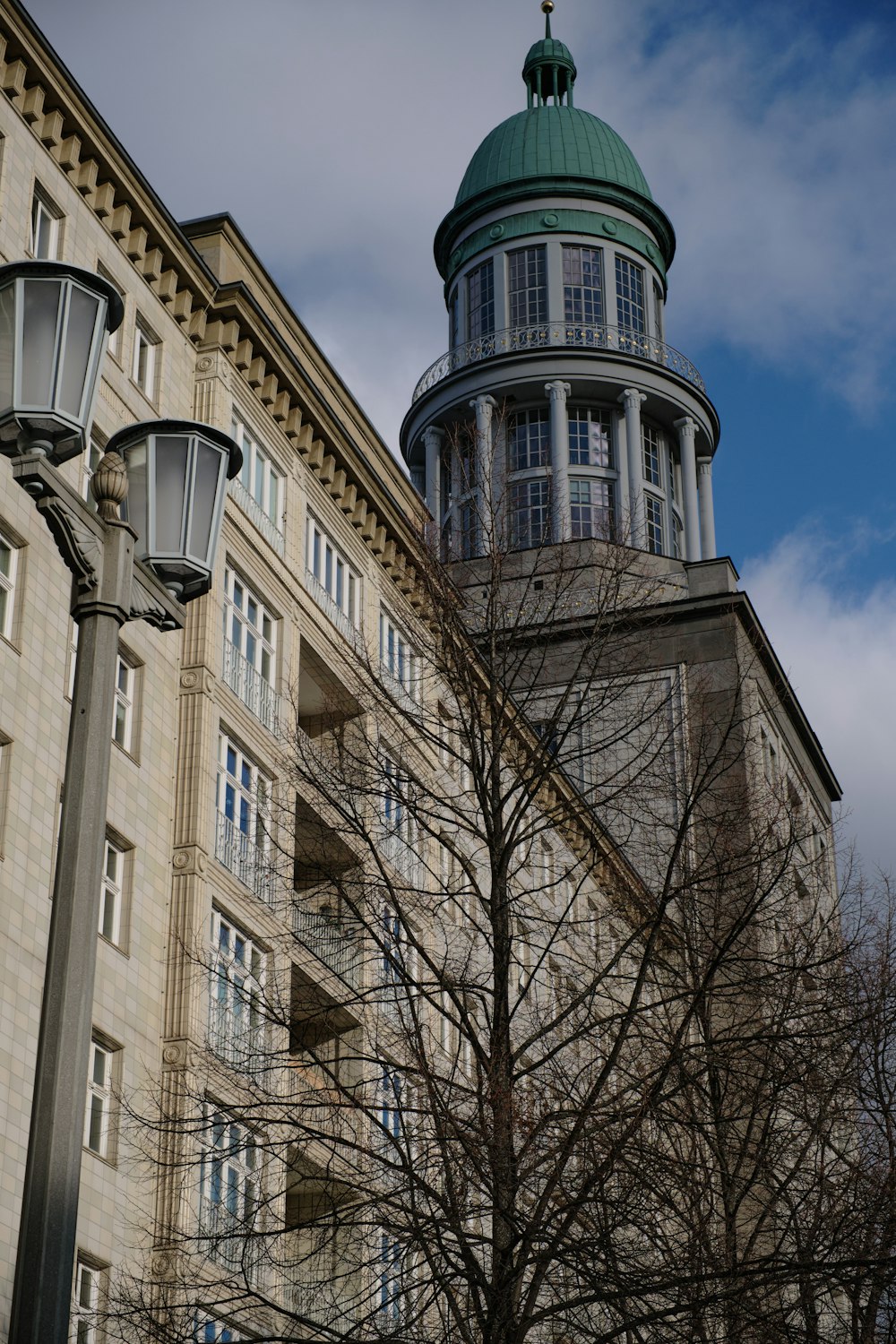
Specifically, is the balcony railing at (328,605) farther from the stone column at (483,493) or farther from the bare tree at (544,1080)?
the stone column at (483,493)

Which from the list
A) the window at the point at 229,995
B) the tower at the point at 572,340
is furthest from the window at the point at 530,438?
the window at the point at 229,995

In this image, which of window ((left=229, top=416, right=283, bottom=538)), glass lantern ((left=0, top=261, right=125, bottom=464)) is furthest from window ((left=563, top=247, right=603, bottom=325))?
glass lantern ((left=0, top=261, right=125, bottom=464))

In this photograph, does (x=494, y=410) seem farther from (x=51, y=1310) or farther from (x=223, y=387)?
(x=51, y=1310)

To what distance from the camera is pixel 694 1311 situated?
17.2 metres

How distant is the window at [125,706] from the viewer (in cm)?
3052

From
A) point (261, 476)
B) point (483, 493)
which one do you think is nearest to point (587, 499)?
point (261, 476)

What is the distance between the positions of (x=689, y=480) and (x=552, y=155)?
48.2 ft

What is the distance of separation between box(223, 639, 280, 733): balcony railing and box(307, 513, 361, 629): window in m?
3.64

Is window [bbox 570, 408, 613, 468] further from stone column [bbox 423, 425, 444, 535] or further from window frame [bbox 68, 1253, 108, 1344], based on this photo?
window frame [bbox 68, 1253, 108, 1344]

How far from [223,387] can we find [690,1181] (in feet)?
70.8

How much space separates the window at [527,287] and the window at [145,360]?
42990 millimetres

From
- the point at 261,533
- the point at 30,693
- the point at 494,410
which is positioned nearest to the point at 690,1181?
the point at 30,693

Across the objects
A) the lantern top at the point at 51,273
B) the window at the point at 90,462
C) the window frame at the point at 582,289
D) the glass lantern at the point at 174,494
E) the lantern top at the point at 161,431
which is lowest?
the glass lantern at the point at 174,494

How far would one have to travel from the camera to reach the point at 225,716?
33562 millimetres
